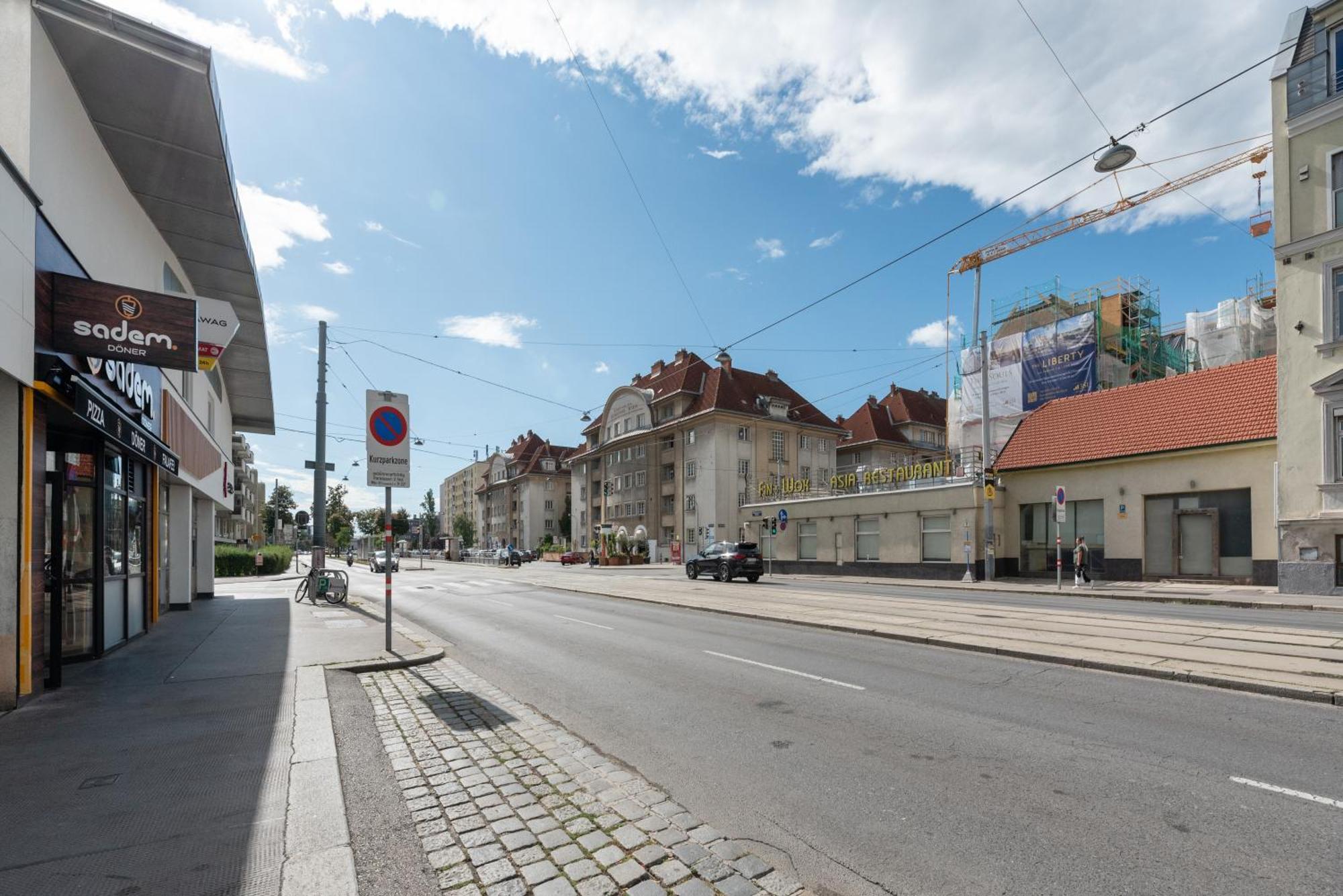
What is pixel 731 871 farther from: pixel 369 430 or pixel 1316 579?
pixel 1316 579

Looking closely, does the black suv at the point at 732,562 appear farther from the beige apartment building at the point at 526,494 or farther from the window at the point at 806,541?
the beige apartment building at the point at 526,494

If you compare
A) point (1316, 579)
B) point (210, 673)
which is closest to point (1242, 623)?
point (1316, 579)

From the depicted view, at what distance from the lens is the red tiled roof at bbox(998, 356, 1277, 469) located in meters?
21.2

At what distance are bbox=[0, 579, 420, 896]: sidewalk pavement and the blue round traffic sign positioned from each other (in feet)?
10.5

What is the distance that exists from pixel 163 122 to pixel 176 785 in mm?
8614

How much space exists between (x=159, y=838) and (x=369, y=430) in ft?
21.7

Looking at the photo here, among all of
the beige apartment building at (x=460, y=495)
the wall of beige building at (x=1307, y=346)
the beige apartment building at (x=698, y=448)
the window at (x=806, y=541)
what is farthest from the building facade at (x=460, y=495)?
the wall of beige building at (x=1307, y=346)

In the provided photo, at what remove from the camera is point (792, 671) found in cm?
833

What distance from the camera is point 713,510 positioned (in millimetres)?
52625

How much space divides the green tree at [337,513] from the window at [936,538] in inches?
3445

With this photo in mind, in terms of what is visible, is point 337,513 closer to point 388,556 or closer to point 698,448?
point 698,448

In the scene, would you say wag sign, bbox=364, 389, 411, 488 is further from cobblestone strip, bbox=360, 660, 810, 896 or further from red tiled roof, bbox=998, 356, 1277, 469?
red tiled roof, bbox=998, 356, 1277, 469

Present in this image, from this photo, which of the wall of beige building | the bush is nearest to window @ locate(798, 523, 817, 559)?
the wall of beige building

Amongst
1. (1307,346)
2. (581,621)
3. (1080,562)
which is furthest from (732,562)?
(1307,346)
